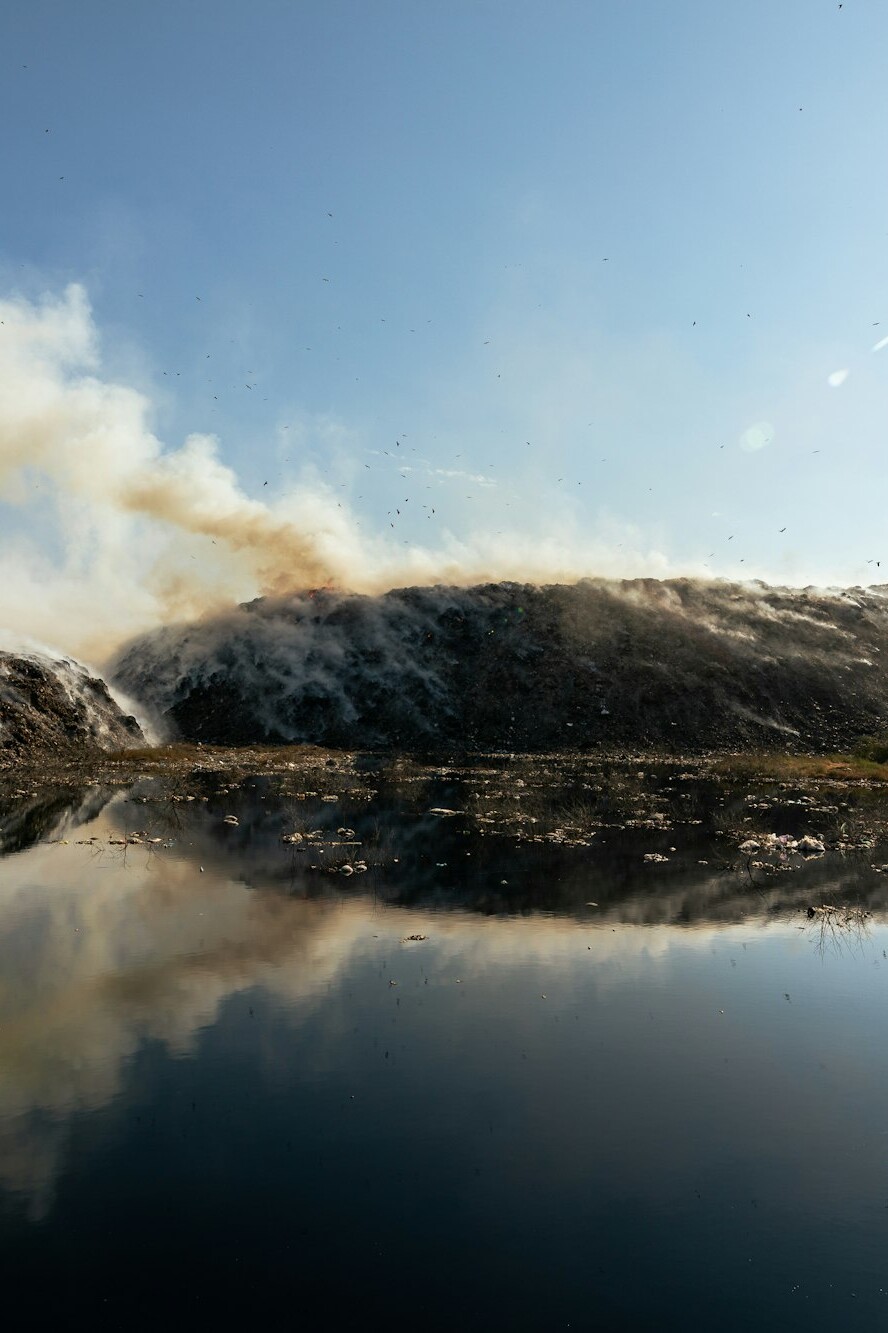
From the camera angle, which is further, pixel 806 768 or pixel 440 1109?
pixel 806 768

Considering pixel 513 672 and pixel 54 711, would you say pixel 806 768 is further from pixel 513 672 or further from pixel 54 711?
pixel 54 711

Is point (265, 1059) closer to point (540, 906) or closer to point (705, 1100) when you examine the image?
point (705, 1100)

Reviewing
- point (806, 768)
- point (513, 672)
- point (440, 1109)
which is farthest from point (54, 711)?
point (440, 1109)

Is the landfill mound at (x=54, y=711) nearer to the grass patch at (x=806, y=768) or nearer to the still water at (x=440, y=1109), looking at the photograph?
the still water at (x=440, y=1109)

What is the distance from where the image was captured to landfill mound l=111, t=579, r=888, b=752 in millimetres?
71812

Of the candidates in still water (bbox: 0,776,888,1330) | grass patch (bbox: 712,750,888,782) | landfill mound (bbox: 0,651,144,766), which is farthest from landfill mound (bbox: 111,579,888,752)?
still water (bbox: 0,776,888,1330)

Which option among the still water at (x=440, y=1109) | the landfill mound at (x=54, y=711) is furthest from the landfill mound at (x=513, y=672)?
the still water at (x=440, y=1109)

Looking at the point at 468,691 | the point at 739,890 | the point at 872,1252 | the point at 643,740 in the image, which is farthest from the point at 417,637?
the point at 872,1252

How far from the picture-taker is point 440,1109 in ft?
30.8

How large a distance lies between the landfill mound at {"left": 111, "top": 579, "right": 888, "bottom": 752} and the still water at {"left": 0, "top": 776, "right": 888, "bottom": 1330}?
52.8 meters

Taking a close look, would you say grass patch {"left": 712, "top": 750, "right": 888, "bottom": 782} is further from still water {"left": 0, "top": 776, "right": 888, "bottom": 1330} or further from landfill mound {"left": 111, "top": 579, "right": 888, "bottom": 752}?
still water {"left": 0, "top": 776, "right": 888, "bottom": 1330}

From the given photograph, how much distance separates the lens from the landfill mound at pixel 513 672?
236ft

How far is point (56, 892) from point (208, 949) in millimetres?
6337

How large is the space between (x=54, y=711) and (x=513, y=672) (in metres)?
41.1
